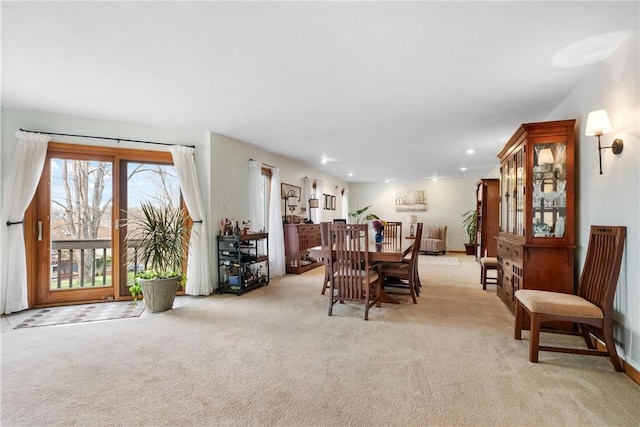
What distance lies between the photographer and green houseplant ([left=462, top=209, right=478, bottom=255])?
8.77 meters

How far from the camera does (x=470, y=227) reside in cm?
912

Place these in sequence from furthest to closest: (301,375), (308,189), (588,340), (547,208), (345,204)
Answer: (345,204)
(308,189)
(547,208)
(588,340)
(301,375)

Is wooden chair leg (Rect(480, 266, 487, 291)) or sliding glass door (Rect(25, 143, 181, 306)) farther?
wooden chair leg (Rect(480, 266, 487, 291))

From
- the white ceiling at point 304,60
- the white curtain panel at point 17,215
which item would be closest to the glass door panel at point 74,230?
the white curtain panel at point 17,215

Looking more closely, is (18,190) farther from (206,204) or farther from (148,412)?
(148,412)

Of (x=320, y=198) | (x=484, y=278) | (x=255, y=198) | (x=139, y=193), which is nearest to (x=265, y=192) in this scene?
(x=255, y=198)

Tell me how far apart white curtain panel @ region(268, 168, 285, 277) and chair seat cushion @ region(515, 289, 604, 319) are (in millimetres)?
4281

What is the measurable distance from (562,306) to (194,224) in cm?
430

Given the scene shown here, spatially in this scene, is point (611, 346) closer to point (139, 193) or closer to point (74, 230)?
point (139, 193)

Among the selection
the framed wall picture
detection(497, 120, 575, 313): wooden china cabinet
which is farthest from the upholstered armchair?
detection(497, 120, 575, 313): wooden china cabinet

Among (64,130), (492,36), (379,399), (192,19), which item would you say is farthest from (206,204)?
(492,36)

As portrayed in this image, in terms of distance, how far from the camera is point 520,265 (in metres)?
3.18

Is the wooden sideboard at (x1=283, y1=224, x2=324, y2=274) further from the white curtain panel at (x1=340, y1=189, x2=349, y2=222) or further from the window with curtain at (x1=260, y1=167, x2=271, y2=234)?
the white curtain panel at (x1=340, y1=189, x2=349, y2=222)

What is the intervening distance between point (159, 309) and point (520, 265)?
4122 millimetres
